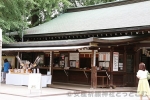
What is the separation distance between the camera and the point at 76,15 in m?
26.0

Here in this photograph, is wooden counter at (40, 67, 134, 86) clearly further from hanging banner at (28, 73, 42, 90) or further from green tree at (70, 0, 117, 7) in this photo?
green tree at (70, 0, 117, 7)

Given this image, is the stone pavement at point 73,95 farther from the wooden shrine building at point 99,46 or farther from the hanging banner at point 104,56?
the hanging banner at point 104,56

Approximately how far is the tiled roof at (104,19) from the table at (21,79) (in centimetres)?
405

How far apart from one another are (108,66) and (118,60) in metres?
0.69

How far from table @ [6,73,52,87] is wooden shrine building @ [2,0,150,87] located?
1218 millimetres

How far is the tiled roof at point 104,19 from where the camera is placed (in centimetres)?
1852

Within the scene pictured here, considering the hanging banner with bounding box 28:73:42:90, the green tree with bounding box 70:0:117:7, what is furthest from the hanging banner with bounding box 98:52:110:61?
the green tree with bounding box 70:0:117:7

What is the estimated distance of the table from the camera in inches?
721

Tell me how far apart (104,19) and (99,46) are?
4.96 meters

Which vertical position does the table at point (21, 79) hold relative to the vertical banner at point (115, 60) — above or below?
below

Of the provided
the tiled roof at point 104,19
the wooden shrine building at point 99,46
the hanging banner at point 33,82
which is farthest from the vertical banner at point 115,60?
the hanging banner at point 33,82

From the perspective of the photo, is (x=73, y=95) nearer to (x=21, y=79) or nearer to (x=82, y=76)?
(x=82, y=76)

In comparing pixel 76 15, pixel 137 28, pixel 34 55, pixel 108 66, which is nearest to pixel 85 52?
pixel 108 66

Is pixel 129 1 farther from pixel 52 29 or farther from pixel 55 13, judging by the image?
pixel 55 13
